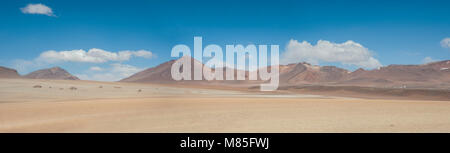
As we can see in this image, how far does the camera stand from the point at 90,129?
1091 cm

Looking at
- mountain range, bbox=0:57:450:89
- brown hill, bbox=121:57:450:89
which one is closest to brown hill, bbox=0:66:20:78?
mountain range, bbox=0:57:450:89

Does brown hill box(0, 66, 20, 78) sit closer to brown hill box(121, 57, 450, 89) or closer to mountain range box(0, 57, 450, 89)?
mountain range box(0, 57, 450, 89)

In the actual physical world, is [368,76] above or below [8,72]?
below

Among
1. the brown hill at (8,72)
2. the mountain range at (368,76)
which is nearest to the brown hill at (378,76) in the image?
the mountain range at (368,76)

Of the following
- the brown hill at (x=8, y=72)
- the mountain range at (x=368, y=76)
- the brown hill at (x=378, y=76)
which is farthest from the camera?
the brown hill at (x=378, y=76)

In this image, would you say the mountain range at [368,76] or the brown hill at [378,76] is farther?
→ the brown hill at [378,76]

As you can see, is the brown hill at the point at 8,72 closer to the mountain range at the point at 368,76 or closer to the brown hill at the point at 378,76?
the mountain range at the point at 368,76

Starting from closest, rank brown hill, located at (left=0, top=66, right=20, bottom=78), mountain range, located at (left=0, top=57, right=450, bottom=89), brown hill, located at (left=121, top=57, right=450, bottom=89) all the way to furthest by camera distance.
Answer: brown hill, located at (left=0, top=66, right=20, bottom=78), mountain range, located at (left=0, top=57, right=450, bottom=89), brown hill, located at (left=121, top=57, right=450, bottom=89)

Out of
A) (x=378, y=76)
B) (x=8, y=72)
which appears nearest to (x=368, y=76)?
(x=378, y=76)

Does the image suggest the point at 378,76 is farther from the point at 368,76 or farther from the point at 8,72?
the point at 8,72

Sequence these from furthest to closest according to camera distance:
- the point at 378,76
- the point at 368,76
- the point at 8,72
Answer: the point at 368,76 → the point at 378,76 → the point at 8,72

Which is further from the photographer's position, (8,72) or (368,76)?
(368,76)
